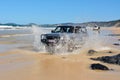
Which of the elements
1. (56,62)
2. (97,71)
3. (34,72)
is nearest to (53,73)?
(34,72)

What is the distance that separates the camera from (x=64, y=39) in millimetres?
17750

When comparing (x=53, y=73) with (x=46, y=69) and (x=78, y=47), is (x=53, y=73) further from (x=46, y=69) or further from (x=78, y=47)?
(x=78, y=47)

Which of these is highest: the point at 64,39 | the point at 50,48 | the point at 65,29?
the point at 65,29

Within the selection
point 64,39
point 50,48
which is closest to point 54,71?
point 50,48

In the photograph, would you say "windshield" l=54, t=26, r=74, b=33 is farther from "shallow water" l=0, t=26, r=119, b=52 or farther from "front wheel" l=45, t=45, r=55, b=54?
"front wheel" l=45, t=45, r=55, b=54

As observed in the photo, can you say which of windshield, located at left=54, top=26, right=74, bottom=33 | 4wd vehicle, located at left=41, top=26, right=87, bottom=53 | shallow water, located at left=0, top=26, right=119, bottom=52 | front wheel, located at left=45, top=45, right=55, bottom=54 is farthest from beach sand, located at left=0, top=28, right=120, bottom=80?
shallow water, located at left=0, top=26, right=119, bottom=52

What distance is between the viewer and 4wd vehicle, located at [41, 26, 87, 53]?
17.5 meters

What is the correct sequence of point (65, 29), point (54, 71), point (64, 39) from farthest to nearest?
1. point (65, 29)
2. point (64, 39)
3. point (54, 71)

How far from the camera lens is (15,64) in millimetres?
13039

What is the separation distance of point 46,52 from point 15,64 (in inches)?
191

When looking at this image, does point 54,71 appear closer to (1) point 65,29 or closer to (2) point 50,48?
(2) point 50,48

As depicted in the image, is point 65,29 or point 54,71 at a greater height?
point 65,29

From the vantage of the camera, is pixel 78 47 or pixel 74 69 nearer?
pixel 74 69

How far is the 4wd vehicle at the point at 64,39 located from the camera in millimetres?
17516
